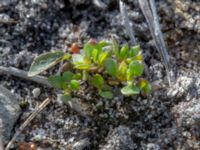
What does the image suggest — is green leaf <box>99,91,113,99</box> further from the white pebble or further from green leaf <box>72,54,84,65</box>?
the white pebble

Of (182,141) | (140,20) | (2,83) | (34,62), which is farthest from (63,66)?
(182,141)

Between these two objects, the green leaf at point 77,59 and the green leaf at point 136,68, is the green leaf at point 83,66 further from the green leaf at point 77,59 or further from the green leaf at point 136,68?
the green leaf at point 136,68

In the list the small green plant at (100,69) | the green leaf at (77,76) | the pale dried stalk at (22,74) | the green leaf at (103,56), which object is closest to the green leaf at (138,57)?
the small green plant at (100,69)

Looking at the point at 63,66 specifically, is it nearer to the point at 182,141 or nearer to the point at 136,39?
the point at 136,39

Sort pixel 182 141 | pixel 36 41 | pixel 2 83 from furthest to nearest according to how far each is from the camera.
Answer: pixel 36 41 < pixel 2 83 < pixel 182 141

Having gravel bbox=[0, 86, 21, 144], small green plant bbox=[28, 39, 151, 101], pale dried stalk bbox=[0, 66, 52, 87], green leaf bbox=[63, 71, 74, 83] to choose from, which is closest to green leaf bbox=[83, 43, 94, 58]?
small green plant bbox=[28, 39, 151, 101]
